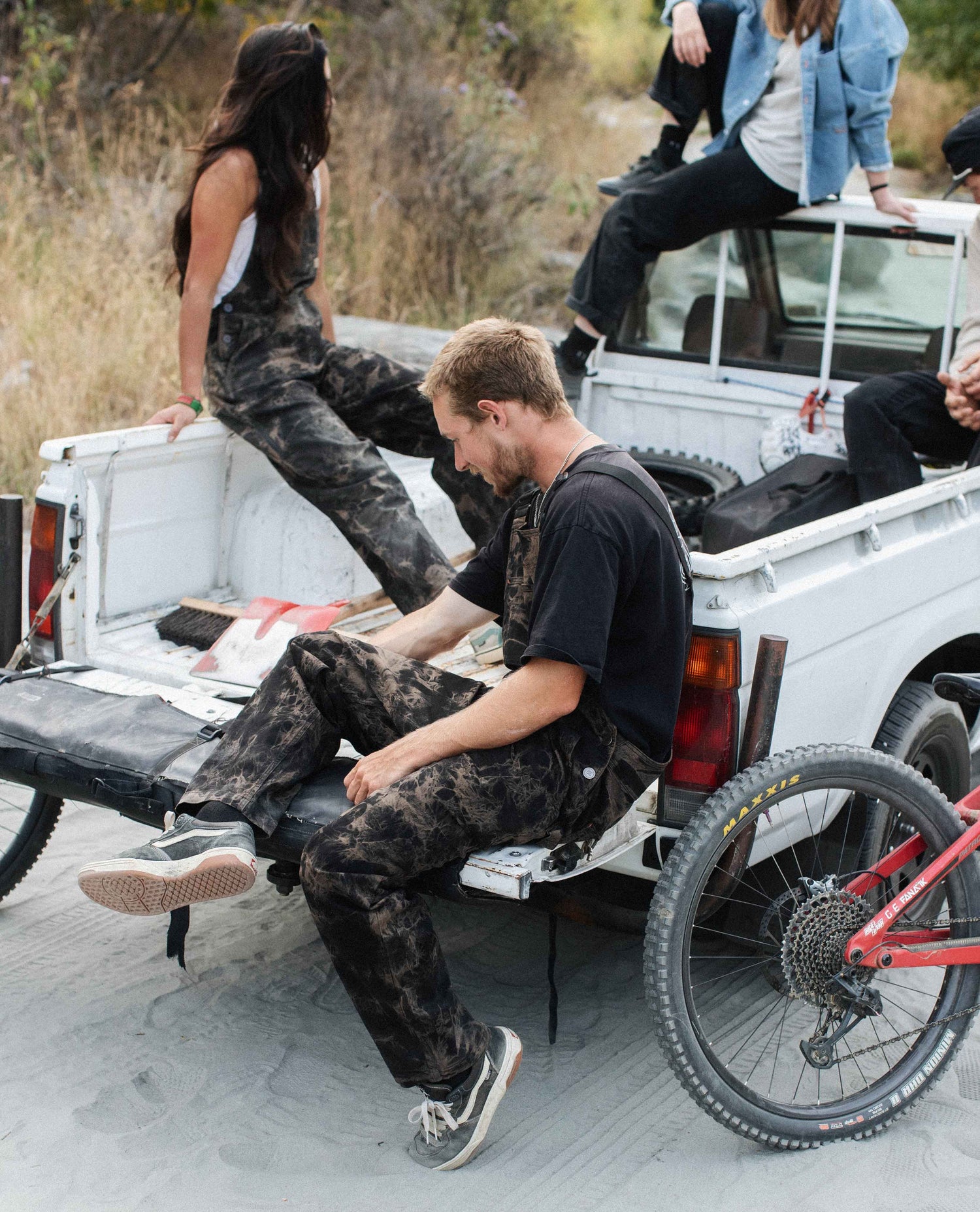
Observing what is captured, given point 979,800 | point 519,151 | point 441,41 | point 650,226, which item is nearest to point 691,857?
point 979,800

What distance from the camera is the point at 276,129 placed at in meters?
4.07

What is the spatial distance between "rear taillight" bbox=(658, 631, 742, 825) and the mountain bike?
116 millimetres

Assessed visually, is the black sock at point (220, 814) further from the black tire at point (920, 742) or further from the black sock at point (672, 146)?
the black sock at point (672, 146)

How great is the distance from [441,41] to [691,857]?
41.7 ft

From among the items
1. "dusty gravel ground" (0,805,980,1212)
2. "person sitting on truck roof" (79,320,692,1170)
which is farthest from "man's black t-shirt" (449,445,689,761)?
"dusty gravel ground" (0,805,980,1212)

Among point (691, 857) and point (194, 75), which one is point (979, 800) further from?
point (194, 75)

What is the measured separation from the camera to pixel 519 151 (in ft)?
40.0

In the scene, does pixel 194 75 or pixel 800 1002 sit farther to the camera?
pixel 194 75

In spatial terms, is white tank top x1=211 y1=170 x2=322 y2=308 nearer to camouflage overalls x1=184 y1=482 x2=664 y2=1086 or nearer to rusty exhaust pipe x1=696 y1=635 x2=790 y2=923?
camouflage overalls x1=184 y1=482 x2=664 y2=1086

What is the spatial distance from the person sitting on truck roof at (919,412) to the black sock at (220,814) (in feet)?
7.96

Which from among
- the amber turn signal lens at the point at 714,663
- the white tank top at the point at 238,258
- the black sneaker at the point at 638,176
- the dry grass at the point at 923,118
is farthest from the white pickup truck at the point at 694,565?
the dry grass at the point at 923,118

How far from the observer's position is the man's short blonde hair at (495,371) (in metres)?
2.64

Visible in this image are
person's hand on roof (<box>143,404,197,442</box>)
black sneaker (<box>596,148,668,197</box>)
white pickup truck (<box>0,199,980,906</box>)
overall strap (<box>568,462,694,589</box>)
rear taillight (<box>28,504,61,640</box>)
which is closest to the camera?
overall strap (<box>568,462,694,589</box>)

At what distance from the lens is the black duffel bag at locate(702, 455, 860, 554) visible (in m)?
4.13
